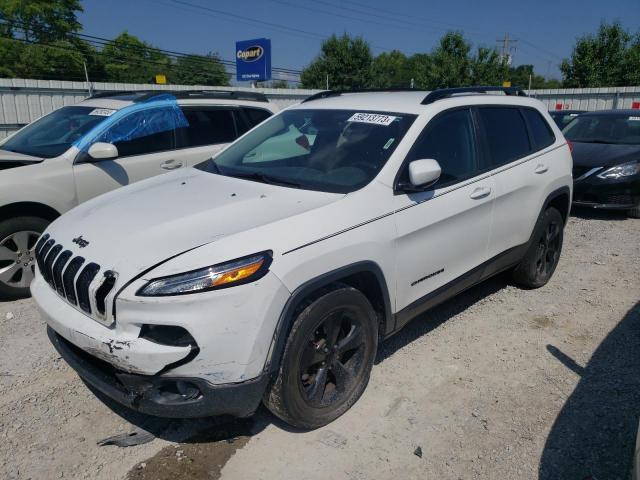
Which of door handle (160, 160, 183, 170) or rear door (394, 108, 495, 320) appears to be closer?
rear door (394, 108, 495, 320)

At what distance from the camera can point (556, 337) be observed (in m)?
4.18

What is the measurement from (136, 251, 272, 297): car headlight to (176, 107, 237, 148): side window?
363 centimetres

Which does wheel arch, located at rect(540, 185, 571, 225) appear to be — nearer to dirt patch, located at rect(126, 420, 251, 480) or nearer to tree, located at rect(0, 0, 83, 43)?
dirt patch, located at rect(126, 420, 251, 480)

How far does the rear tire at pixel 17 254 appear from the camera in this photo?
181 inches

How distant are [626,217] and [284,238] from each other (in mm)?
7562

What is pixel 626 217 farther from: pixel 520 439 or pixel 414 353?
pixel 520 439

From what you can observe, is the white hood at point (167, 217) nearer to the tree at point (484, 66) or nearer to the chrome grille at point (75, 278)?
the chrome grille at point (75, 278)

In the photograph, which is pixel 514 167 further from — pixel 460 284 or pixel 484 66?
pixel 484 66

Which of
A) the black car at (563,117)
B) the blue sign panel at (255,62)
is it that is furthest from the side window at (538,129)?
the blue sign panel at (255,62)

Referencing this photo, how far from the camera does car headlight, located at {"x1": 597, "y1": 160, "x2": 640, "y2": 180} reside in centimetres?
773

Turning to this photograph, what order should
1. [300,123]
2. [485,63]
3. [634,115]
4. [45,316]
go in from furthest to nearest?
[485,63], [634,115], [300,123], [45,316]

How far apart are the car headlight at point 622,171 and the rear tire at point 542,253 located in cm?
327

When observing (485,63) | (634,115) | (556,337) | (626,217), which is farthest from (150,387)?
(485,63)

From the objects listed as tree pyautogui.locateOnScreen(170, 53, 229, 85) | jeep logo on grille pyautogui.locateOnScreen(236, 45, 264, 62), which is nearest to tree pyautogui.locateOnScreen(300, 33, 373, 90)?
jeep logo on grille pyautogui.locateOnScreen(236, 45, 264, 62)
